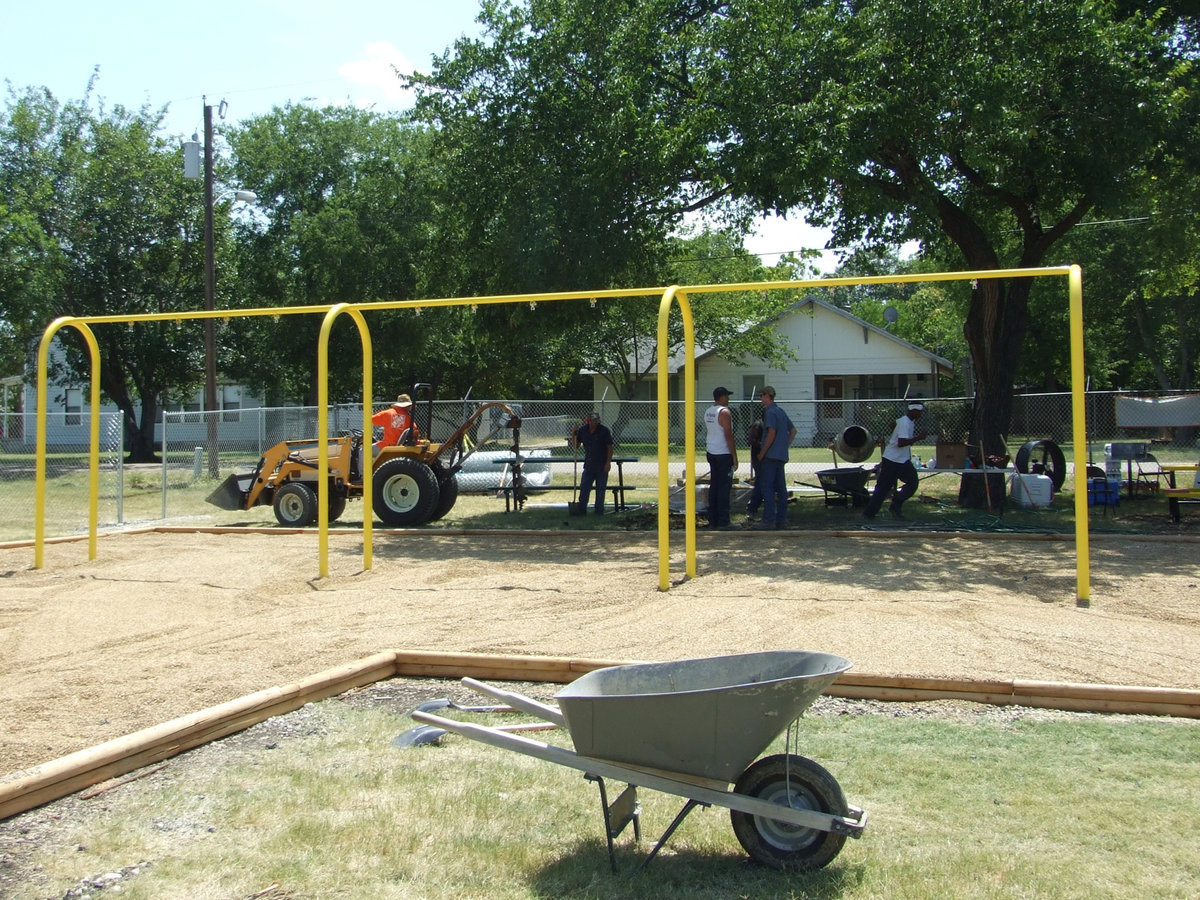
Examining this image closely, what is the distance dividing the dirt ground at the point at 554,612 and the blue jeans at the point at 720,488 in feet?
3.04

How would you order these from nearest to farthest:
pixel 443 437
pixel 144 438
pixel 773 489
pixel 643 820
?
pixel 643 820 < pixel 773 489 < pixel 443 437 < pixel 144 438

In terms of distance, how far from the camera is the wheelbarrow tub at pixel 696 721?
11.9 feet

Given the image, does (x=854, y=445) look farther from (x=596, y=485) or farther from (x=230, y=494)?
(x=230, y=494)

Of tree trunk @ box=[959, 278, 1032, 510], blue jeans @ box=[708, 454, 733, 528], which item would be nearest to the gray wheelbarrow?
blue jeans @ box=[708, 454, 733, 528]

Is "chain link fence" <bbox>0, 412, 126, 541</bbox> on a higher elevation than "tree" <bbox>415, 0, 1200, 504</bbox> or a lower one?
lower

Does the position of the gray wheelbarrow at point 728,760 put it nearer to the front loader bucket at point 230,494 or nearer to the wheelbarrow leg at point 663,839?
the wheelbarrow leg at point 663,839

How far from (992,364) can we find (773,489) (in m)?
4.78

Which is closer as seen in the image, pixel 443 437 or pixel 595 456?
pixel 595 456

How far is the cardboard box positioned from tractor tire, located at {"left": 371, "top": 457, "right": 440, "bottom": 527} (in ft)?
24.1

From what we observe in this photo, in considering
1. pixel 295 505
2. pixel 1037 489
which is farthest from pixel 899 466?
Answer: pixel 295 505

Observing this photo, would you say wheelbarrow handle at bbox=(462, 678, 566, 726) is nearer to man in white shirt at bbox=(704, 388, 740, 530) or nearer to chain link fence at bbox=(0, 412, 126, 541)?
man in white shirt at bbox=(704, 388, 740, 530)

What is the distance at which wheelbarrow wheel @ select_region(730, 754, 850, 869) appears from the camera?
12.1ft

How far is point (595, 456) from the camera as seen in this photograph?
50.4ft

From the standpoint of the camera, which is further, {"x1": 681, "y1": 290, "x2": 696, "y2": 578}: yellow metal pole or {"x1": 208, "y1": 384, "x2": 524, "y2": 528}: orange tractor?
{"x1": 208, "y1": 384, "x2": 524, "y2": 528}: orange tractor
